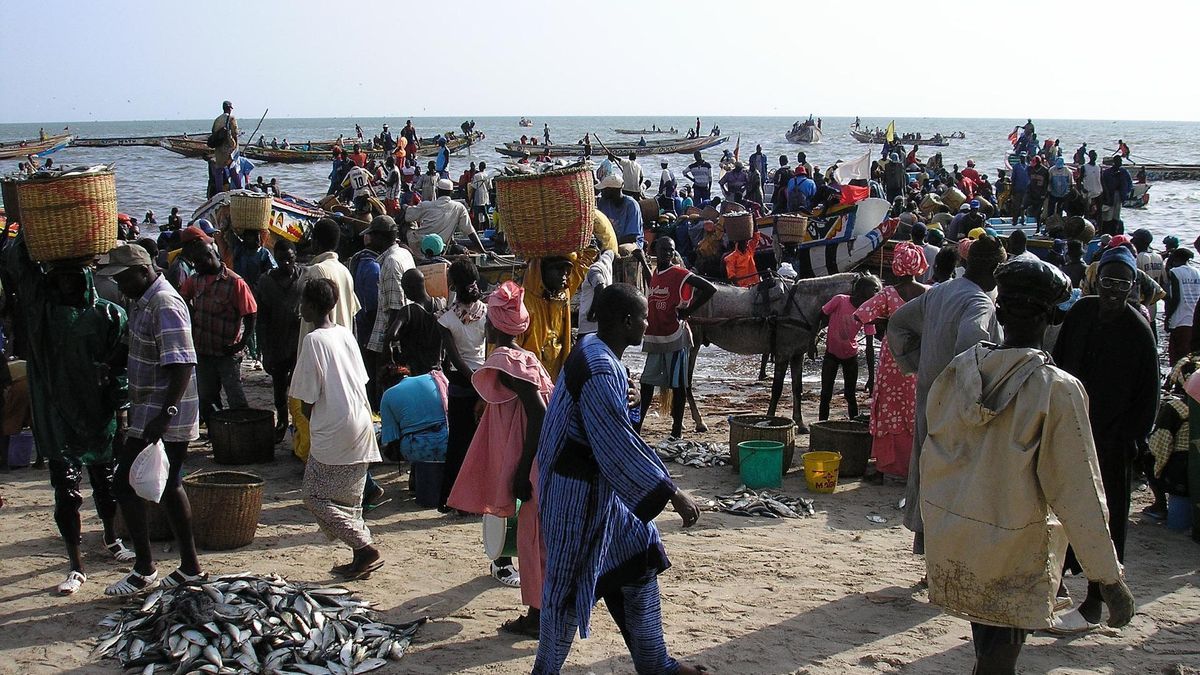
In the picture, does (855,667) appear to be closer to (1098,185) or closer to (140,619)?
(140,619)

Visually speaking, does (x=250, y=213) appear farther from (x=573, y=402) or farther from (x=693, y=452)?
(x=573, y=402)

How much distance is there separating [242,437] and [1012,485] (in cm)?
615

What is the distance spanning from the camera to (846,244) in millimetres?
15953

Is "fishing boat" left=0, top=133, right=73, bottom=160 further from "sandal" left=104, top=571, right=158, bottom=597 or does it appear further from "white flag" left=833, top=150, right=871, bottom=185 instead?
"sandal" left=104, top=571, right=158, bottom=597

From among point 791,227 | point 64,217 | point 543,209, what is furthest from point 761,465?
point 791,227

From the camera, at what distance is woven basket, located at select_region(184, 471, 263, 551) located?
6055 millimetres

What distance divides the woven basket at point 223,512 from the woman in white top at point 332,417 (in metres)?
0.71

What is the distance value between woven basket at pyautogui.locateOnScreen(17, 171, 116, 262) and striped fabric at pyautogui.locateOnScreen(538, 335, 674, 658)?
2809 mm

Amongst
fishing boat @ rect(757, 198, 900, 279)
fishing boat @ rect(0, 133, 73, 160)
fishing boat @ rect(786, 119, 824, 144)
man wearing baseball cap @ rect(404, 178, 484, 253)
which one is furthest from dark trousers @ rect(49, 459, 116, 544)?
fishing boat @ rect(786, 119, 824, 144)

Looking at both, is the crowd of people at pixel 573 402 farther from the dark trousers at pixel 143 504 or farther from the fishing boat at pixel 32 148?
the fishing boat at pixel 32 148

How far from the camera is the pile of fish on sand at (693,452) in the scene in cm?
846

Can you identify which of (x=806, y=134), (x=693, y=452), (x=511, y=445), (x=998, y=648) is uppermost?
(x=806, y=134)

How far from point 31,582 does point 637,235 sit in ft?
22.7

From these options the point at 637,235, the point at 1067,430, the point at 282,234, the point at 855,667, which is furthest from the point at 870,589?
the point at 282,234
